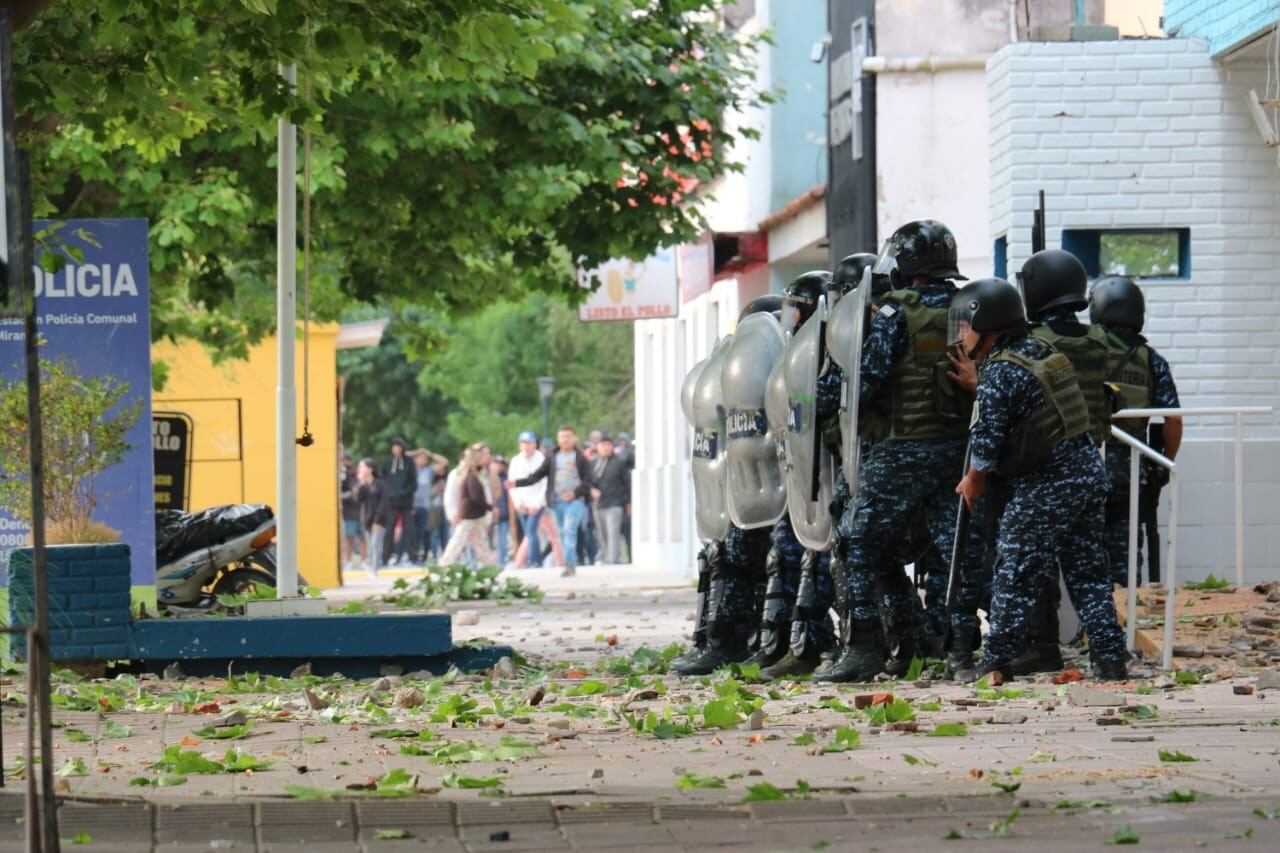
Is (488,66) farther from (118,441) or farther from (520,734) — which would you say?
(520,734)

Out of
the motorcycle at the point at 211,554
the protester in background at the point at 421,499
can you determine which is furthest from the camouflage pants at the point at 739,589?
the protester in background at the point at 421,499

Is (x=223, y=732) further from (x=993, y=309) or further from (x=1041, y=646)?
(x=1041, y=646)

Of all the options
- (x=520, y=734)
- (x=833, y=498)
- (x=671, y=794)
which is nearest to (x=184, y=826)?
(x=671, y=794)

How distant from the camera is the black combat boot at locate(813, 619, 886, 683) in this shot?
11.1 m

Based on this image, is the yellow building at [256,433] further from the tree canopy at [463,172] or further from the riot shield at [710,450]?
the riot shield at [710,450]

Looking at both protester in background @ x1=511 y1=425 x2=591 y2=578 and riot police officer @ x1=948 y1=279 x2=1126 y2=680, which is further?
protester in background @ x1=511 y1=425 x2=591 y2=578

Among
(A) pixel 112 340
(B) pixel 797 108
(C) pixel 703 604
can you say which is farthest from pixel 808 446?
(B) pixel 797 108

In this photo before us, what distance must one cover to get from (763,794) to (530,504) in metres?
26.8

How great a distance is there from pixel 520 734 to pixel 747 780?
190 cm

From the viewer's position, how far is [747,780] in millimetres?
7293

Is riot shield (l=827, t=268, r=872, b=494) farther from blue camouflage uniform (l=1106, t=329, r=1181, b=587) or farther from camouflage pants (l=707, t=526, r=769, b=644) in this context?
blue camouflage uniform (l=1106, t=329, r=1181, b=587)

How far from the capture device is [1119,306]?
13062 mm

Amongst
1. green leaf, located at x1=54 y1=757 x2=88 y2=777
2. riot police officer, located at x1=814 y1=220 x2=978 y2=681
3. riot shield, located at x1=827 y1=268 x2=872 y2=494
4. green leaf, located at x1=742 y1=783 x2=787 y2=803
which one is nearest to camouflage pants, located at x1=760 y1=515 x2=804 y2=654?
riot police officer, located at x1=814 y1=220 x2=978 y2=681

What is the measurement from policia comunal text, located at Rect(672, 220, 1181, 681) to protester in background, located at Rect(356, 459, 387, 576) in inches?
986
